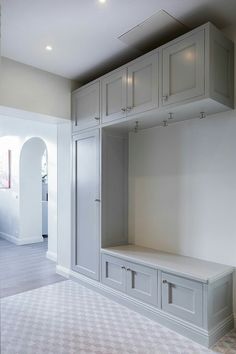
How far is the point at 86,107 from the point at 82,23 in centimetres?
110

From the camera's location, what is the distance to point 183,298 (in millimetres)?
2316

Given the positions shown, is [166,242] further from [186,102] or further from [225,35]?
[225,35]

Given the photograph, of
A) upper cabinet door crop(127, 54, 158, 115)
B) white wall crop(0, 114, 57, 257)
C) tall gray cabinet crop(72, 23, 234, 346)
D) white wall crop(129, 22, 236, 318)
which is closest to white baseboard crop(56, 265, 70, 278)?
tall gray cabinet crop(72, 23, 234, 346)

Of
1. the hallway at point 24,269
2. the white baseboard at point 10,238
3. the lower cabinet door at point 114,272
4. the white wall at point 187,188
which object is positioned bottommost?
the hallway at point 24,269

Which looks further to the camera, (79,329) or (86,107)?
(86,107)

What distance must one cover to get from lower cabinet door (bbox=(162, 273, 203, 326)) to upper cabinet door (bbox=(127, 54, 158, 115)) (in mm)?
1605

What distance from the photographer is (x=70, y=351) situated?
6.77 ft

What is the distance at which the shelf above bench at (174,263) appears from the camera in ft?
7.34

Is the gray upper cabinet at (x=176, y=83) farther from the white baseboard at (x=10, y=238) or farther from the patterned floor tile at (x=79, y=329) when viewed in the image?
the white baseboard at (x=10, y=238)

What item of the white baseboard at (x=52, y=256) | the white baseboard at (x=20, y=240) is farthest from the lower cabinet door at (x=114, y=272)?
the white baseboard at (x=20, y=240)

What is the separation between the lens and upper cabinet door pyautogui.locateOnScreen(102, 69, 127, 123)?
2.88 metres

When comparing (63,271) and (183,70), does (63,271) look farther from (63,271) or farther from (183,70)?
(183,70)

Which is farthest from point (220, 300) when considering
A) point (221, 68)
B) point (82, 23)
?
point (82, 23)

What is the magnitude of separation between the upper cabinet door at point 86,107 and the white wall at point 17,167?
1.23 metres
